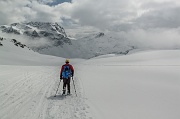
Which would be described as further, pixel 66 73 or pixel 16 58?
pixel 16 58

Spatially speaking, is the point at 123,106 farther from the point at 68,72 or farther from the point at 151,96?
the point at 68,72

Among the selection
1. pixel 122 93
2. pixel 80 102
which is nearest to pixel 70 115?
pixel 80 102

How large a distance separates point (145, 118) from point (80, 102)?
13.3 ft

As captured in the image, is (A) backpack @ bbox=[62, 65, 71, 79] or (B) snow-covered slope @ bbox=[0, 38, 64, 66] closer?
(A) backpack @ bbox=[62, 65, 71, 79]

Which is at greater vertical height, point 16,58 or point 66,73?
point 16,58

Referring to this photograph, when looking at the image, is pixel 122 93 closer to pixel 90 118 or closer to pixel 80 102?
pixel 80 102

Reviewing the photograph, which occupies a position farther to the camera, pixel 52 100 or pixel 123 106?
pixel 52 100

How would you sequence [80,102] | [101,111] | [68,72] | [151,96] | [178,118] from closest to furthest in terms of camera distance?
1. [178,118]
2. [101,111]
3. [80,102]
4. [151,96]
5. [68,72]

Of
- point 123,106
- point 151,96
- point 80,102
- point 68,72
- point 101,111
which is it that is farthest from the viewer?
point 68,72

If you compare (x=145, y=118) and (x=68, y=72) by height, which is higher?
(x=68, y=72)

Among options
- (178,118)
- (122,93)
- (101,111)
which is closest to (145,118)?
(178,118)

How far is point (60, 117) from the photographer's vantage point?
931cm

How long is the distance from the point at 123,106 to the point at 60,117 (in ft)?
11.4

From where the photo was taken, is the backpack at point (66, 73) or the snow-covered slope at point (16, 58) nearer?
the backpack at point (66, 73)
